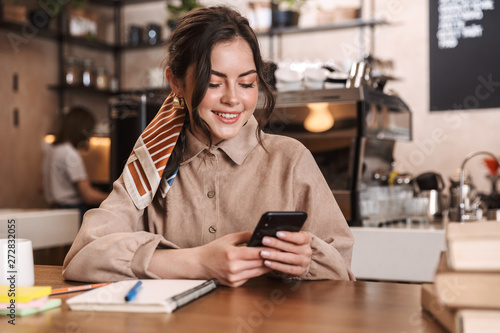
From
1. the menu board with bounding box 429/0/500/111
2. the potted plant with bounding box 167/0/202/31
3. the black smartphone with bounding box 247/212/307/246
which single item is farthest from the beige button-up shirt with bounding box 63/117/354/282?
the potted plant with bounding box 167/0/202/31

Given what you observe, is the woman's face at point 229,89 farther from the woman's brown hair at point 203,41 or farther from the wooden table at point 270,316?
the wooden table at point 270,316

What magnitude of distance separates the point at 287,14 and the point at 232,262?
3.46m

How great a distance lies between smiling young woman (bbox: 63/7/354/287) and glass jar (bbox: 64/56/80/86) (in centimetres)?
352

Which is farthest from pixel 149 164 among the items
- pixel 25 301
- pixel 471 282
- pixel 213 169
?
pixel 471 282

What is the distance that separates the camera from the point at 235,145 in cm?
129

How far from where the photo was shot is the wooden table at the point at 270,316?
2.41ft

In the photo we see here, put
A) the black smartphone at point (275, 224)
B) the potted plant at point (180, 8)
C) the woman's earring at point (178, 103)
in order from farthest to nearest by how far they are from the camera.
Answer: the potted plant at point (180, 8), the woman's earring at point (178, 103), the black smartphone at point (275, 224)

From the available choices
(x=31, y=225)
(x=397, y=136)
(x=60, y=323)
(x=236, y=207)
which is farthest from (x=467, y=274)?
(x=31, y=225)

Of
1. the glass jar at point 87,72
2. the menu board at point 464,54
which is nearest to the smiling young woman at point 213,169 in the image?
the menu board at point 464,54

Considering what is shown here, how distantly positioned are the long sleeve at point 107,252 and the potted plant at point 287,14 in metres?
3.26

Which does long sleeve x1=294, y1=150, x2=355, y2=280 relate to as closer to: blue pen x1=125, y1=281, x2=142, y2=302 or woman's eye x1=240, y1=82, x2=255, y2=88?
woman's eye x1=240, y1=82, x2=255, y2=88

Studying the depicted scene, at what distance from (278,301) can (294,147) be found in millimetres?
485

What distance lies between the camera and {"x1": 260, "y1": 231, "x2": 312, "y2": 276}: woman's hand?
38.5 inches

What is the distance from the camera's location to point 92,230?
114 cm
